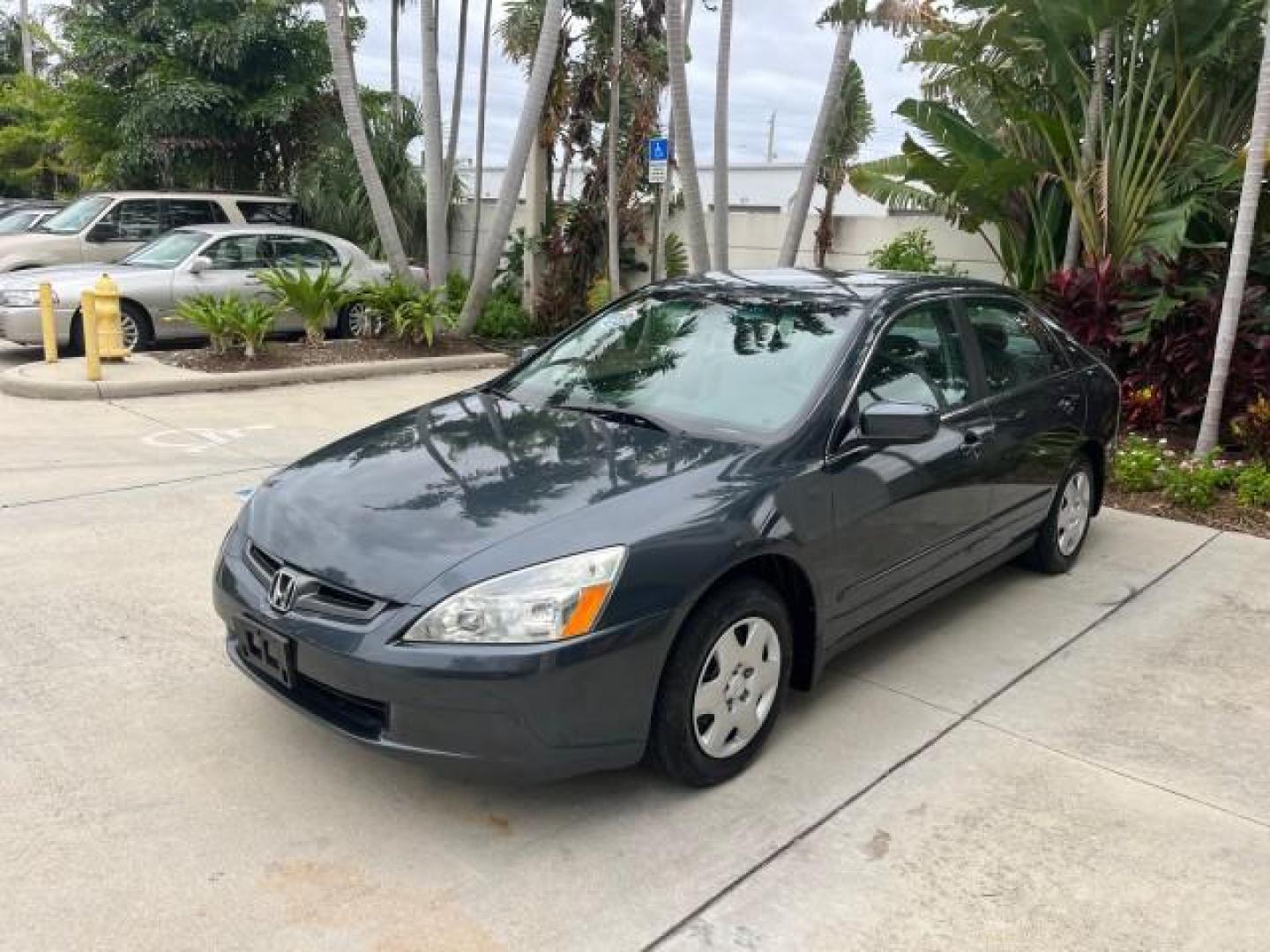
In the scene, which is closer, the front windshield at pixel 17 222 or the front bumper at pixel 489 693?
the front bumper at pixel 489 693

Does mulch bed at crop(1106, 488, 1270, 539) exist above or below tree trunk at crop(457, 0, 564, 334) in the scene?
below

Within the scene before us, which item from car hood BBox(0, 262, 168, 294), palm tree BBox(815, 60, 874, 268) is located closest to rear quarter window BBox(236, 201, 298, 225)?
car hood BBox(0, 262, 168, 294)

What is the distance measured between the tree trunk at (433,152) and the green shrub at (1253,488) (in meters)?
9.29

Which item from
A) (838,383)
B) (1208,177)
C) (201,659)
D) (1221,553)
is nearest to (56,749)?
(201,659)

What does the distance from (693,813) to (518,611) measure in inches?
35.2

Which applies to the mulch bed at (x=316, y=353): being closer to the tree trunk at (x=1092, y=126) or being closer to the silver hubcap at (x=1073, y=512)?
the tree trunk at (x=1092, y=126)

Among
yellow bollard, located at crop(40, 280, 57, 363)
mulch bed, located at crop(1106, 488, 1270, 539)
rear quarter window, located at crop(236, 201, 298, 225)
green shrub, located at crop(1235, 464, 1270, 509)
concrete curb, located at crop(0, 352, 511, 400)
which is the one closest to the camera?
mulch bed, located at crop(1106, 488, 1270, 539)

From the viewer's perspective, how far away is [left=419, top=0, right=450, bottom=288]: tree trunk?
12.3 m

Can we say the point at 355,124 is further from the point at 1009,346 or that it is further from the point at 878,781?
the point at 878,781

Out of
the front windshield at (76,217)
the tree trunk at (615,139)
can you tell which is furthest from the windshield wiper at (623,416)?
the front windshield at (76,217)

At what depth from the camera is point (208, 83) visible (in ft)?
54.6

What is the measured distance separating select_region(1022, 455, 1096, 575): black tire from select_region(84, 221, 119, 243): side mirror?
1227cm

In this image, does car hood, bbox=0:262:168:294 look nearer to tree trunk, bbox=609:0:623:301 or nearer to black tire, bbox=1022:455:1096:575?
tree trunk, bbox=609:0:623:301

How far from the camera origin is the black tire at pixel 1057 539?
5270mm
